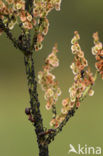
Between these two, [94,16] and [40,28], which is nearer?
[40,28]

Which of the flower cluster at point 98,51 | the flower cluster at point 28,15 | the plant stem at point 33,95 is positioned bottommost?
the plant stem at point 33,95

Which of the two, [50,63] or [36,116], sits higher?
[50,63]

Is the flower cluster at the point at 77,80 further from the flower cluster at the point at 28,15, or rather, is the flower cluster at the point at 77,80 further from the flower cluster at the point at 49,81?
the flower cluster at the point at 28,15

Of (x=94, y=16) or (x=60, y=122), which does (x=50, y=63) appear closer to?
(x=60, y=122)

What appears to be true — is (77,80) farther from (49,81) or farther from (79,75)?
(49,81)

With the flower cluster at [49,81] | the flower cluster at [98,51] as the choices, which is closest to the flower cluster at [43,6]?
the flower cluster at [49,81]

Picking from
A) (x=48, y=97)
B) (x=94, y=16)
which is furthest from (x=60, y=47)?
(x=48, y=97)

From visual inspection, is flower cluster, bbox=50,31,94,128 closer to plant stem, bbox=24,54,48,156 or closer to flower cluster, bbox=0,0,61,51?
plant stem, bbox=24,54,48,156

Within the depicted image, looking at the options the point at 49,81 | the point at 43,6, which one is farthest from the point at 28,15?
the point at 49,81

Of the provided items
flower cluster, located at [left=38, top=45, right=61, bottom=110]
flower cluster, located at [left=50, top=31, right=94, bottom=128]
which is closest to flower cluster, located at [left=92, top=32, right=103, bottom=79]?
flower cluster, located at [left=50, top=31, right=94, bottom=128]
